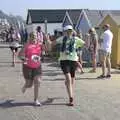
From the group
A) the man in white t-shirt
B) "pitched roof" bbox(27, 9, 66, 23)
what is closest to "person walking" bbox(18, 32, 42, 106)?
the man in white t-shirt

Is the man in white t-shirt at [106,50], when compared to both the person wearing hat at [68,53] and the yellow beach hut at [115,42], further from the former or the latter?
the person wearing hat at [68,53]

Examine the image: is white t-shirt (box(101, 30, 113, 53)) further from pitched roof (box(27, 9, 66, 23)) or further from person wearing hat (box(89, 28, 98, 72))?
pitched roof (box(27, 9, 66, 23))

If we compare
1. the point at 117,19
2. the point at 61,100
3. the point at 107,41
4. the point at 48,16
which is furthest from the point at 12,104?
the point at 48,16

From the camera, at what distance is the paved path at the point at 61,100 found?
10.0 m

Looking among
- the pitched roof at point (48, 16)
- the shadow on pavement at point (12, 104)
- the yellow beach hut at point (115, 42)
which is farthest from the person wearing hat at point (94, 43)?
the pitched roof at point (48, 16)

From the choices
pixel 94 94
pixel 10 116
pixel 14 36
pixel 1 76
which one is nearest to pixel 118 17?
pixel 14 36

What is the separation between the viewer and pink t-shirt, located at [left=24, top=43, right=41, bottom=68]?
441 inches

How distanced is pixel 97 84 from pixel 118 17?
825cm

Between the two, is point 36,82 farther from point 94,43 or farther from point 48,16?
point 48,16

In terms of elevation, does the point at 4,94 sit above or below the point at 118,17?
below

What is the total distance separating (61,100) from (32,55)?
52.5 inches

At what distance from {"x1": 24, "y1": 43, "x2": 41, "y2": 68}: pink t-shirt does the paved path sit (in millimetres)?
893

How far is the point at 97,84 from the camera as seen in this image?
49.0 feet

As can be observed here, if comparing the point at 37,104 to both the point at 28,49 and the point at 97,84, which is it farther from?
the point at 97,84
